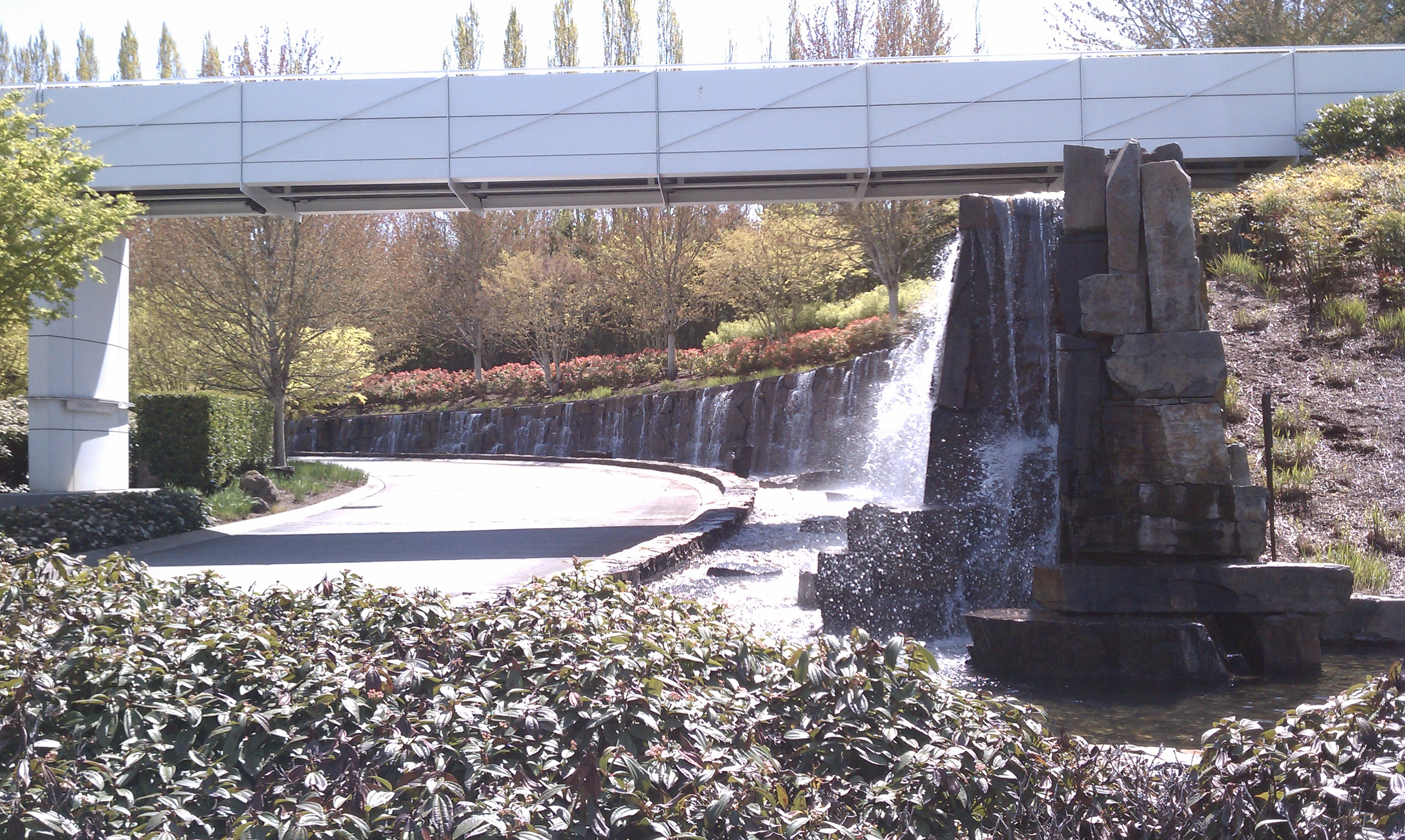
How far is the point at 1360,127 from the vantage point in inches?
637

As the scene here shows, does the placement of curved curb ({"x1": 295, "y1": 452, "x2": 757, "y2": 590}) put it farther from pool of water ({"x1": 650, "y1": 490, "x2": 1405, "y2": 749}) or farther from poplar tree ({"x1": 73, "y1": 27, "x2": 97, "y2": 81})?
poplar tree ({"x1": 73, "y1": 27, "x2": 97, "y2": 81})

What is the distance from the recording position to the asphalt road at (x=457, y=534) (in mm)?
9438

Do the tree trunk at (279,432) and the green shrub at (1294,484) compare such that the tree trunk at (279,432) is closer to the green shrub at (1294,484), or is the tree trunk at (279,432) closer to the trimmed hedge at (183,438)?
the trimmed hedge at (183,438)

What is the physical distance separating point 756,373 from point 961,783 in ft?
87.6

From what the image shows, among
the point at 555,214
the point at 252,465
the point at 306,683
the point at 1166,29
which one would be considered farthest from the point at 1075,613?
the point at 555,214

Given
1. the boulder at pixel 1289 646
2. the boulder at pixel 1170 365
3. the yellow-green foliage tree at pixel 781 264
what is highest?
the yellow-green foliage tree at pixel 781 264

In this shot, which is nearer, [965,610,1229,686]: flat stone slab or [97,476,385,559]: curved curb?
[965,610,1229,686]: flat stone slab

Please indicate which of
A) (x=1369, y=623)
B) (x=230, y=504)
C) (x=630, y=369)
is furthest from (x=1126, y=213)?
(x=630, y=369)

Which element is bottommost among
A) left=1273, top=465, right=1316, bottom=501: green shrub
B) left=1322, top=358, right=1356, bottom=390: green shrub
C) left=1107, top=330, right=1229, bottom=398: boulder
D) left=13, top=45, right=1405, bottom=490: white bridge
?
left=1273, top=465, right=1316, bottom=501: green shrub

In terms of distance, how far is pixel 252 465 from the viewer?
64.0ft

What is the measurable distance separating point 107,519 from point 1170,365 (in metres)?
11.4

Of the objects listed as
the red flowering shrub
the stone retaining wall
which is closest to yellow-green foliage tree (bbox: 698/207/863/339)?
the red flowering shrub

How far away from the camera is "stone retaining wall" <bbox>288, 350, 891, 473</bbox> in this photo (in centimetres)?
2314

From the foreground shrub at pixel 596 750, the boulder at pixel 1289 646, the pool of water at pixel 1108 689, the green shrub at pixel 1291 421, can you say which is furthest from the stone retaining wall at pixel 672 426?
the foreground shrub at pixel 596 750
